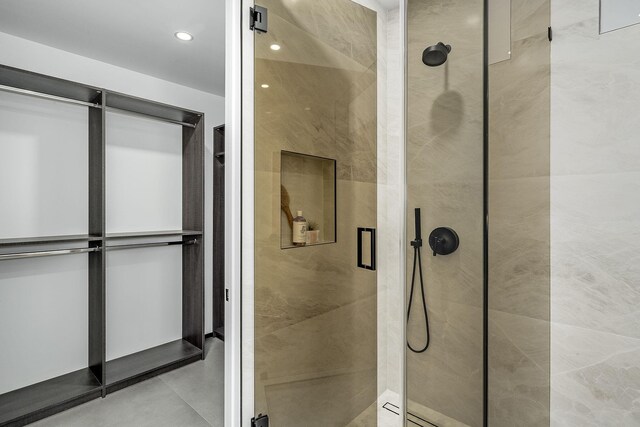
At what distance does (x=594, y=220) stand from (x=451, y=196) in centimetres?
73

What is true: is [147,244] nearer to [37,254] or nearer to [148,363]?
[37,254]

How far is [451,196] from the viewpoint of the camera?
0.71 m

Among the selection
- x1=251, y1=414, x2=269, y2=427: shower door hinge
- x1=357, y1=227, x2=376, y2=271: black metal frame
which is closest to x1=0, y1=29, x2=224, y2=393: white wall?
x1=251, y1=414, x2=269, y2=427: shower door hinge

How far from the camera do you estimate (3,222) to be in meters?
2.12

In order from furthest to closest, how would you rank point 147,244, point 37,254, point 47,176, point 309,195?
point 147,244
point 47,176
point 37,254
point 309,195

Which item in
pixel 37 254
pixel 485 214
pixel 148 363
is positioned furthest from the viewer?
pixel 148 363

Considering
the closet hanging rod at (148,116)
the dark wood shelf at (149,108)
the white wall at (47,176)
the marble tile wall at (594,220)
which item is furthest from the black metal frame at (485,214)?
the white wall at (47,176)

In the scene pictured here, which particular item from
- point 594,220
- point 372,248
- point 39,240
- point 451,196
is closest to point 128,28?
point 39,240

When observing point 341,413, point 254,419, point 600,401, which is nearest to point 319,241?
point 254,419

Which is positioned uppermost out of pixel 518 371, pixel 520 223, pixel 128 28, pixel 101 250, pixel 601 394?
pixel 128 28

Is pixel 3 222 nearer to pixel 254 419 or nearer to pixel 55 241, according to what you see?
pixel 55 241

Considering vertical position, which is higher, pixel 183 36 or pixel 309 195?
pixel 183 36

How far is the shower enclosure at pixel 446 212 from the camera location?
71cm

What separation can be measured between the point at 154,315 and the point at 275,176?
7.84 ft
